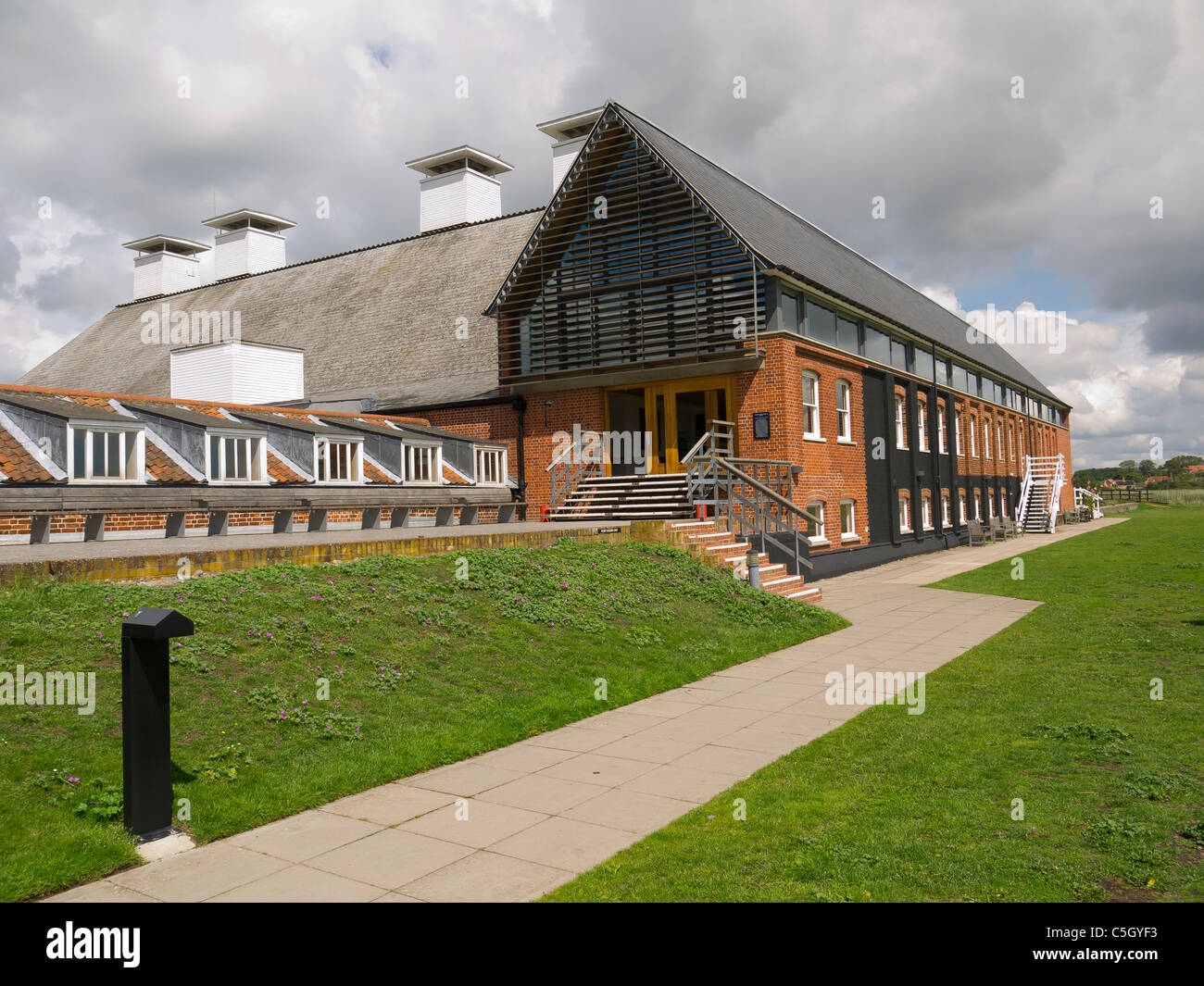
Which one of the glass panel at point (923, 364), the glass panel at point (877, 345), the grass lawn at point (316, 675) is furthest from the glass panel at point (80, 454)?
the glass panel at point (923, 364)

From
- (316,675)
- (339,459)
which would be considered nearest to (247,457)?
(339,459)

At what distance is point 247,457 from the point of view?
1669 centimetres

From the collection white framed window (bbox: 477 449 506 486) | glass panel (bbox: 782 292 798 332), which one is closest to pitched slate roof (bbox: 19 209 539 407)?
white framed window (bbox: 477 449 506 486)

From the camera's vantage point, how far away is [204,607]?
8102mm

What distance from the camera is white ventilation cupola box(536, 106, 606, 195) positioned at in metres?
37.9

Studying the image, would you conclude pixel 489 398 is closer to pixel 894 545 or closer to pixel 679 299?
pixel 679 299

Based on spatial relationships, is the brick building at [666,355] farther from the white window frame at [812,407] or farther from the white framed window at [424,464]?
the white framed window at [424,464]

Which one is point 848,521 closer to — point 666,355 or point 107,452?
point 666,355

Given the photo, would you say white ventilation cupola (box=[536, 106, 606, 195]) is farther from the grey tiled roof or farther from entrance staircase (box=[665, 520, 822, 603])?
entrance staircase (box=[665, 520, 822, 603])

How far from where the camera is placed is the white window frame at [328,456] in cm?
1795

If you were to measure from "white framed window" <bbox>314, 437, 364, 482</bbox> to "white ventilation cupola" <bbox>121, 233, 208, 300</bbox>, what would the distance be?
41303mm

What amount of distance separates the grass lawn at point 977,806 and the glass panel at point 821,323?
12978 mm
